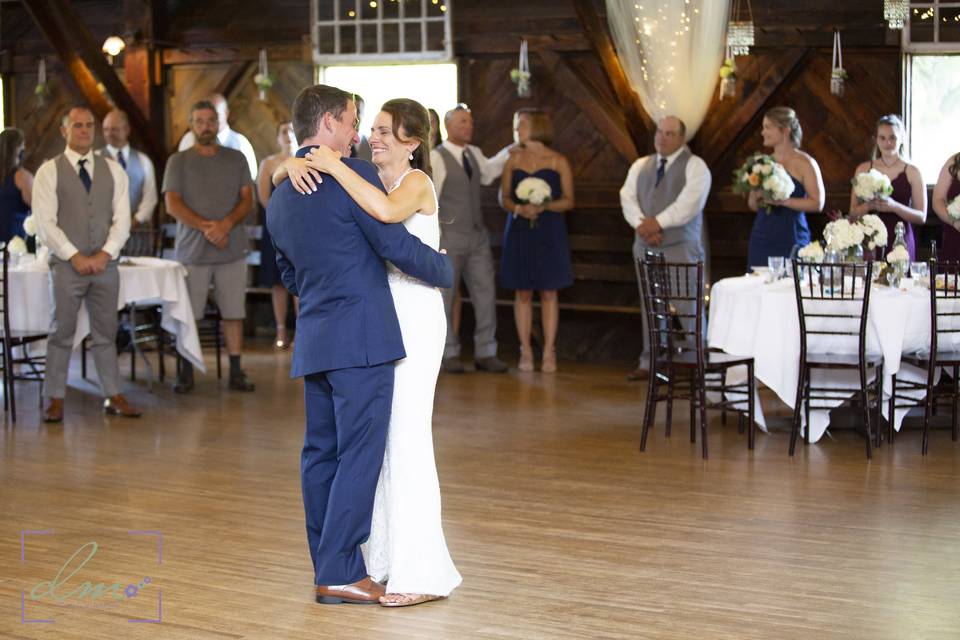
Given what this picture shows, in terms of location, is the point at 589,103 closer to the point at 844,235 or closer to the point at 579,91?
the point at 579,91

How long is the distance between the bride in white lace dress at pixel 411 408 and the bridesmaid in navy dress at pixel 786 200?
173 inches

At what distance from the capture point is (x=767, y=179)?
306 inches

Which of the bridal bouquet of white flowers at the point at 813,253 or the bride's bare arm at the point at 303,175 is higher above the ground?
the bride's bare arm at the point at 303,175

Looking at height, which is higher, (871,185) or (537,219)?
(871,185)

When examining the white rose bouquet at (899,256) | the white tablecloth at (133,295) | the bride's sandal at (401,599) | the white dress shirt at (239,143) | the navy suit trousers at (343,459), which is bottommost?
the bride's sandal at (401,599)

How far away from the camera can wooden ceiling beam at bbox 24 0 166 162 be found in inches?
413

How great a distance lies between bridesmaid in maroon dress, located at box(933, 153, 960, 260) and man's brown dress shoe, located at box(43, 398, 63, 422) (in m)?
5.28

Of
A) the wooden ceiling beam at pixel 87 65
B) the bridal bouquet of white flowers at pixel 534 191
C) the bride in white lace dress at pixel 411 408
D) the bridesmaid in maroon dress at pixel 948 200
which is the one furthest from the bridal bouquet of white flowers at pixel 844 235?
the wooden ceiling beam at pixel 87 65

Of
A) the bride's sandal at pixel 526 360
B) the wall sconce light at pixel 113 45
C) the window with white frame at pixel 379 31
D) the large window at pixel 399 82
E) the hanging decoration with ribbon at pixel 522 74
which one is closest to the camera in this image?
the bride's sandal at pixel 526 360

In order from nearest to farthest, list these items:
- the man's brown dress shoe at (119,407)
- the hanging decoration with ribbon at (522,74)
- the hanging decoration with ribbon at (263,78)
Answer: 1. the man's brown dress shoe at (119,407)
2. the hanging decoration with ribbon at (522,74)
3. the hanging decoration with ribbon at (263,78)

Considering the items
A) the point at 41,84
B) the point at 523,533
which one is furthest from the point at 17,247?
the point at 523,533

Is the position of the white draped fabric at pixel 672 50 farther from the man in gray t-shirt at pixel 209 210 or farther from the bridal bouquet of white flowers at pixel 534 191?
the man in gray t-shirt at pixel 209 210

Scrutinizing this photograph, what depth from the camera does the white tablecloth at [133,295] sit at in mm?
7582

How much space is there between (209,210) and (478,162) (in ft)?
6.80
